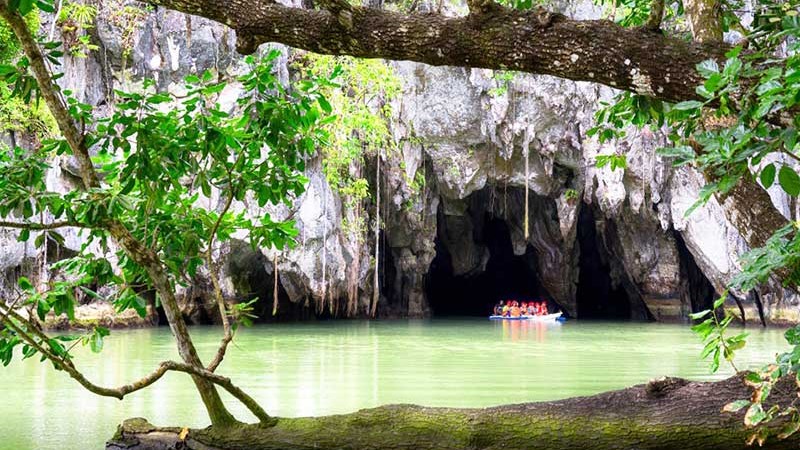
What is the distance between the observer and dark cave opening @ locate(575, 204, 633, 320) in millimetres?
24812

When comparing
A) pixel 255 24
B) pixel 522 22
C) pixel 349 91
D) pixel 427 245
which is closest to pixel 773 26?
pixel 522 22

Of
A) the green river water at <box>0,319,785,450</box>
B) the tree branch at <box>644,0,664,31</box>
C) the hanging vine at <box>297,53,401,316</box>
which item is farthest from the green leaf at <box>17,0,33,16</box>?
the hanging vine at <box>297,53,401,316</box>

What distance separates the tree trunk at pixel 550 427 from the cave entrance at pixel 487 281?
20.6 metres

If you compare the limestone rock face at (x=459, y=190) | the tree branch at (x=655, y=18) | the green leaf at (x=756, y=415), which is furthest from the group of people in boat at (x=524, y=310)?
the green leaf at (x=756, y=415)

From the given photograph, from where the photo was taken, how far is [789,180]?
69.7 inches

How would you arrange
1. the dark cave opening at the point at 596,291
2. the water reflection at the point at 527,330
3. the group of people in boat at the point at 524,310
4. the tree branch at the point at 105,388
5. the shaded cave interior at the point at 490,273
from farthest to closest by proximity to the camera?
the dark cave opening at the point at 596,291, the group of people in boat at the point at 524,310, the shaded cave interior at the point at 490,273, the water reflection at the point at 527,330, the tree branch at the point at 105,388

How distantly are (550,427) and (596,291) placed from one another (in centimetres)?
2358

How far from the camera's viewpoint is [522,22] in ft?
8.44

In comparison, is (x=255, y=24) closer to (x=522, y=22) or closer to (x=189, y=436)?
(x=522, y=22)

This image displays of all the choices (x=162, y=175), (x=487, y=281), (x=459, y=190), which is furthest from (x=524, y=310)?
(x=162, y=175)

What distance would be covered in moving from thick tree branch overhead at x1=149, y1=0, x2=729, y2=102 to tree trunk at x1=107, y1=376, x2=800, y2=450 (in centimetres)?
153

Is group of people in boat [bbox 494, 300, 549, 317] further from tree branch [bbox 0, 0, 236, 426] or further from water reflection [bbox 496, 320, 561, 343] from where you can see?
tree branch [bbox 0, 0, 236, 426]

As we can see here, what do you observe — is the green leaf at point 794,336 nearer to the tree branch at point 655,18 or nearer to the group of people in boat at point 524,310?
the tree branch at point 655,18

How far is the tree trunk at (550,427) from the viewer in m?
3.33
